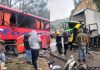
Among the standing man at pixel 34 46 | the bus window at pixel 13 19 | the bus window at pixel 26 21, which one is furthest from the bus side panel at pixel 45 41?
the standing man at pixel 34 46

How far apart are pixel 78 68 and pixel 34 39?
2.43 metres

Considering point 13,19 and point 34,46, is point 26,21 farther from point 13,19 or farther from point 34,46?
point 34,46

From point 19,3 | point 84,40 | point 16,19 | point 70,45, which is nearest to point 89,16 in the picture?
point 70,45

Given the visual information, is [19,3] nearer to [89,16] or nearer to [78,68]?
[89,16]

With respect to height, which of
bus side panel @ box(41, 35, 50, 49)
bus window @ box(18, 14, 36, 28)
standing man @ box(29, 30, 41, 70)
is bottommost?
bus side panel @ box(41, 35, 50, 49)

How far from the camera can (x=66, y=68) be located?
1498 cm

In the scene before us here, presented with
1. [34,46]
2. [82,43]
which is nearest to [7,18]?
[82,43]

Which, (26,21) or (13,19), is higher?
(13,19)

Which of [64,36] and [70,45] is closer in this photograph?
[64,36]

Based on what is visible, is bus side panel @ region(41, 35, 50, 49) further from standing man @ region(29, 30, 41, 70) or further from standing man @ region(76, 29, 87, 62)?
standing man @ region(29, 30, 41, 70)

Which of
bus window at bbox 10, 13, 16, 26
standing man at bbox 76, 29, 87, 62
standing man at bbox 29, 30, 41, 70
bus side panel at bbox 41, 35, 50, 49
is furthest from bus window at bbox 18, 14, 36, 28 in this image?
standing man at bbox 29, 30, 41, 70

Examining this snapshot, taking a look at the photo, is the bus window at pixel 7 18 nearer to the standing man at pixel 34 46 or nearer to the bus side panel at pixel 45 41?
the standing man at pixel 34 46

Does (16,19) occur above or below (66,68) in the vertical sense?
above

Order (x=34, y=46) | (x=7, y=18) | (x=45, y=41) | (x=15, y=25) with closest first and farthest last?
(x=34, y=46) < (x=7, y=18) < (x=15, y=25) < (x=45, y=41)
